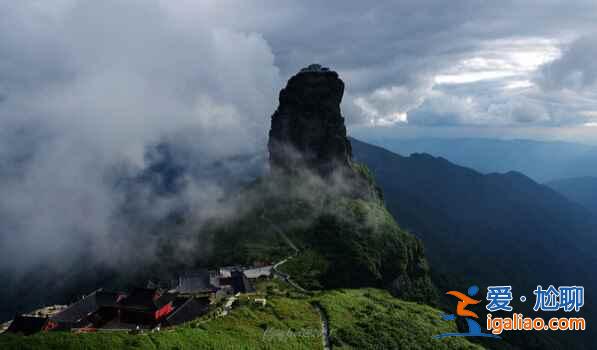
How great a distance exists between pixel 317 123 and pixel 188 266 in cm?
6894

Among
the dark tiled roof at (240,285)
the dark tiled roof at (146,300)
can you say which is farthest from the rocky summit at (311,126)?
the dark tiled roof at (146,300)

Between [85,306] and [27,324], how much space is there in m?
8.38

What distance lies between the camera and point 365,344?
2032 inches

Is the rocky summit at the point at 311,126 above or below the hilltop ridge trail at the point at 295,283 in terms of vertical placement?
above

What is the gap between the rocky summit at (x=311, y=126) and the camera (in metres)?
156

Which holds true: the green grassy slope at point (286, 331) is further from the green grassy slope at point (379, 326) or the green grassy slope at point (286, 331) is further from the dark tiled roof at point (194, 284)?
the dark tiled roof at point (194, 284)

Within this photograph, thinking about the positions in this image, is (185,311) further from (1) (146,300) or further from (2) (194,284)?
(2) (194,284)

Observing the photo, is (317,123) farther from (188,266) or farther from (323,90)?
(188,266)

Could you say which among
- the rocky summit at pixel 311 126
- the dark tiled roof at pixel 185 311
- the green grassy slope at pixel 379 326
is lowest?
the green grassy slope at pixel 379 326

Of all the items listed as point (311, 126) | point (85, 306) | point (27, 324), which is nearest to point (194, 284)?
point (85, 306)

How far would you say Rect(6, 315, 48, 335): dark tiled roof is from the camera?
187 feet

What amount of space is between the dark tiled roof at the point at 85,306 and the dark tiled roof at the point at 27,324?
5.81 ft

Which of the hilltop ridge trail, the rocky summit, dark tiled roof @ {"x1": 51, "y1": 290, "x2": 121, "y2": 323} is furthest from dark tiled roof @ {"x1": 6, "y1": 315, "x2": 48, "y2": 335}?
the rocky summit

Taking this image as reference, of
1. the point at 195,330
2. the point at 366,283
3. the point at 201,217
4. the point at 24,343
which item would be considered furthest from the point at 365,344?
the point at 201,217
